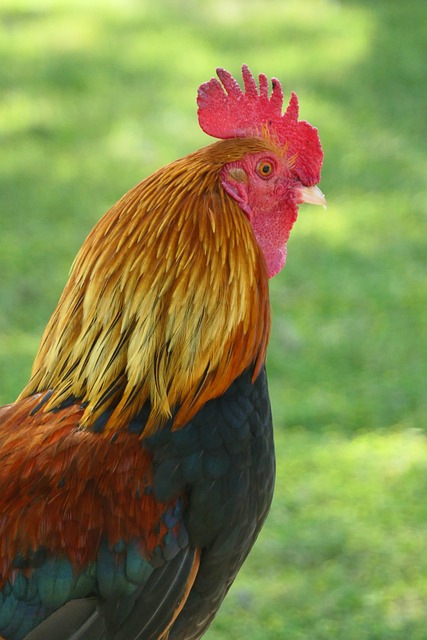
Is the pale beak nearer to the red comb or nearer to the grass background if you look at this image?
the red comb

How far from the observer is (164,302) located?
111 inches

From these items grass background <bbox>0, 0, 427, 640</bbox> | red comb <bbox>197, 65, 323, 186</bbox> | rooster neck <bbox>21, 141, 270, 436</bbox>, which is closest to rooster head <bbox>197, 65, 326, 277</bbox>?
red comb <bbox>197, 65, 323, 186</bbox>

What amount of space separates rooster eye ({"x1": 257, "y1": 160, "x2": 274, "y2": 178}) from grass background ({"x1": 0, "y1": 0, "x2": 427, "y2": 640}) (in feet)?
6.41

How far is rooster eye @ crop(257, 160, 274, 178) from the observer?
9.89 ft

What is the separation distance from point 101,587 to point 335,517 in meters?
2.20

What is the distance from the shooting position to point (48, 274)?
669 cm

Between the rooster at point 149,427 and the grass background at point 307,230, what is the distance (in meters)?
1.44

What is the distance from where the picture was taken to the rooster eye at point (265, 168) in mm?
3015

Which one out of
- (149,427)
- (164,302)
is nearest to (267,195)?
(164,302)

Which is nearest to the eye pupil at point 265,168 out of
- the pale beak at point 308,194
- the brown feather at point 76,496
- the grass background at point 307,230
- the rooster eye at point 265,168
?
the rooster eye at point 265,168

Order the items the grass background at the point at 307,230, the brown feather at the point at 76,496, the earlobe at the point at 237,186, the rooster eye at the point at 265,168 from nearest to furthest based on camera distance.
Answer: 1. the brown feather at the point at 76,496
2. the earlobe at the point at 237,186
3. the rooster eye at the point at 265,168
4. the grass background at the point at 307,230

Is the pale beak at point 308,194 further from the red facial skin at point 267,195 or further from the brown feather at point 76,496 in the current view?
the brown feather at point 76,496

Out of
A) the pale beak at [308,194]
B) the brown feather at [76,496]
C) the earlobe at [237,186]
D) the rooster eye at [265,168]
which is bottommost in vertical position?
the brown feather at [76,496]

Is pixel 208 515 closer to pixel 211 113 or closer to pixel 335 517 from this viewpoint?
pixel 211 113
